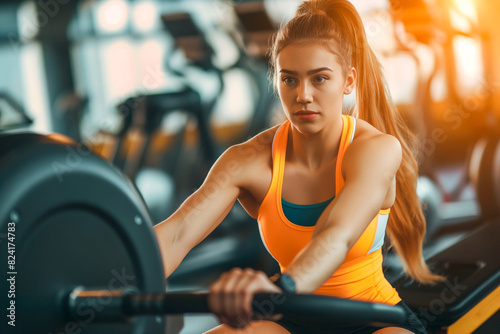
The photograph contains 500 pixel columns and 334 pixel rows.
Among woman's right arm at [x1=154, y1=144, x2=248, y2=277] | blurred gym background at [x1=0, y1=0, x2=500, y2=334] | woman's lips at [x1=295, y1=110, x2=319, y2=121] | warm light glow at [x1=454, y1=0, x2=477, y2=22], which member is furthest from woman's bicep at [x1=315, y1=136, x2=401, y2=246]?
warm light glow at [x1=454, y1=0, x2=477, y2=22]

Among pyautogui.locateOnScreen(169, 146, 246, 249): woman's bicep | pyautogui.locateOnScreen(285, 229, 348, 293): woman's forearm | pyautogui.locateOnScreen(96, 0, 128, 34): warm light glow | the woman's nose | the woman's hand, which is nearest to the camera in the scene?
the woman's hand

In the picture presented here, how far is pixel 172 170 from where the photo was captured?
3898 mm

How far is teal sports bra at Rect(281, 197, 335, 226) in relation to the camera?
1052mm

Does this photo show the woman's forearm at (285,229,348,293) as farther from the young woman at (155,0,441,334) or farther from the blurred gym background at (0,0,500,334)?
the blurred gym background at (0,0,500,334)

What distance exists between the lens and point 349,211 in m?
0.91

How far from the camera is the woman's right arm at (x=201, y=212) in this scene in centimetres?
105

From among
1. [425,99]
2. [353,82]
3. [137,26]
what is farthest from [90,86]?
[353,82]

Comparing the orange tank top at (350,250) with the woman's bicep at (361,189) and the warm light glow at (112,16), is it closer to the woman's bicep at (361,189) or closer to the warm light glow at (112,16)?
the woman's bicep at (361,189)

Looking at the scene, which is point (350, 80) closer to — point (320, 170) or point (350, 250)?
point (320, 170)

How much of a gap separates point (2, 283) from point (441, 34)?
3.29 metres

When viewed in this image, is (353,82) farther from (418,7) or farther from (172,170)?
(172,170)

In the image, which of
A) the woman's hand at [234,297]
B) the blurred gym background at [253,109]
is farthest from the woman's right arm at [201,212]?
the blurred gym background at [253,109]

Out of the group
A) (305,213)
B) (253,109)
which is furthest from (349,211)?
(253,109)

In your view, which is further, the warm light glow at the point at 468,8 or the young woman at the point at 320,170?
the warm light glow at the point at 468,8
